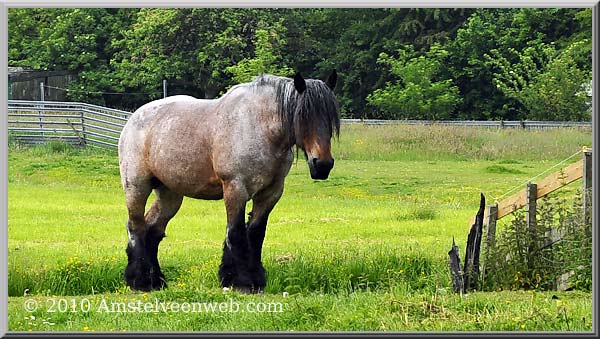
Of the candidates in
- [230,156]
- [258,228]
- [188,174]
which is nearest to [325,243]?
[258,228]

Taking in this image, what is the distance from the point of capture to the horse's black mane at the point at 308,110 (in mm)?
10273

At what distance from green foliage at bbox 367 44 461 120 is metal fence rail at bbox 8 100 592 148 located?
6.3 inches

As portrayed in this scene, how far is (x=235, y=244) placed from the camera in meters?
10.9

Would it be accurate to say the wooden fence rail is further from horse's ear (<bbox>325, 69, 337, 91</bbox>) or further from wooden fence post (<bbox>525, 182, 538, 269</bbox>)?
→ horse's ear (<bbox>325, 69, 337, 91</bbox>)

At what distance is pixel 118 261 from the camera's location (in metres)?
11.9

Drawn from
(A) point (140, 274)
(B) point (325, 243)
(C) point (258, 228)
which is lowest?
(A) point (140, 274)

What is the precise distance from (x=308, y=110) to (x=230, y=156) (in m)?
0.97

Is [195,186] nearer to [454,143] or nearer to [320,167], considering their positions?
[320,167]

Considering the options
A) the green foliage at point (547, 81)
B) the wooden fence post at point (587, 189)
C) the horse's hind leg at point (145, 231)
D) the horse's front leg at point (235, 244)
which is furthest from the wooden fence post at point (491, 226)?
the horse's hind leg at point (145, 231)

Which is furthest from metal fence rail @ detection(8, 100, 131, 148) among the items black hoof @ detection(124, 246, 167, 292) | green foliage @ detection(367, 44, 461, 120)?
green foliage @ detection(367, 44, 461, 120)

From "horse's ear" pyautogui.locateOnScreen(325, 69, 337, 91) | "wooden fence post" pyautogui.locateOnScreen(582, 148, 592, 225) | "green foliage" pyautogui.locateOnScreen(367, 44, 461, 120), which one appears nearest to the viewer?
"horse's ear" pyautogui.locateOnScreen(325, 69, 337, 91)

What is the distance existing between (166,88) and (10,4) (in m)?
2.82

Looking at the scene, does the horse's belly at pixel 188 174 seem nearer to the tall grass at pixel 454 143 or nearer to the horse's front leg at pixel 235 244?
the horse's front leg at pixel 235 244

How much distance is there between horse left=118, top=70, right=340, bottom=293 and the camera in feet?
34.0
